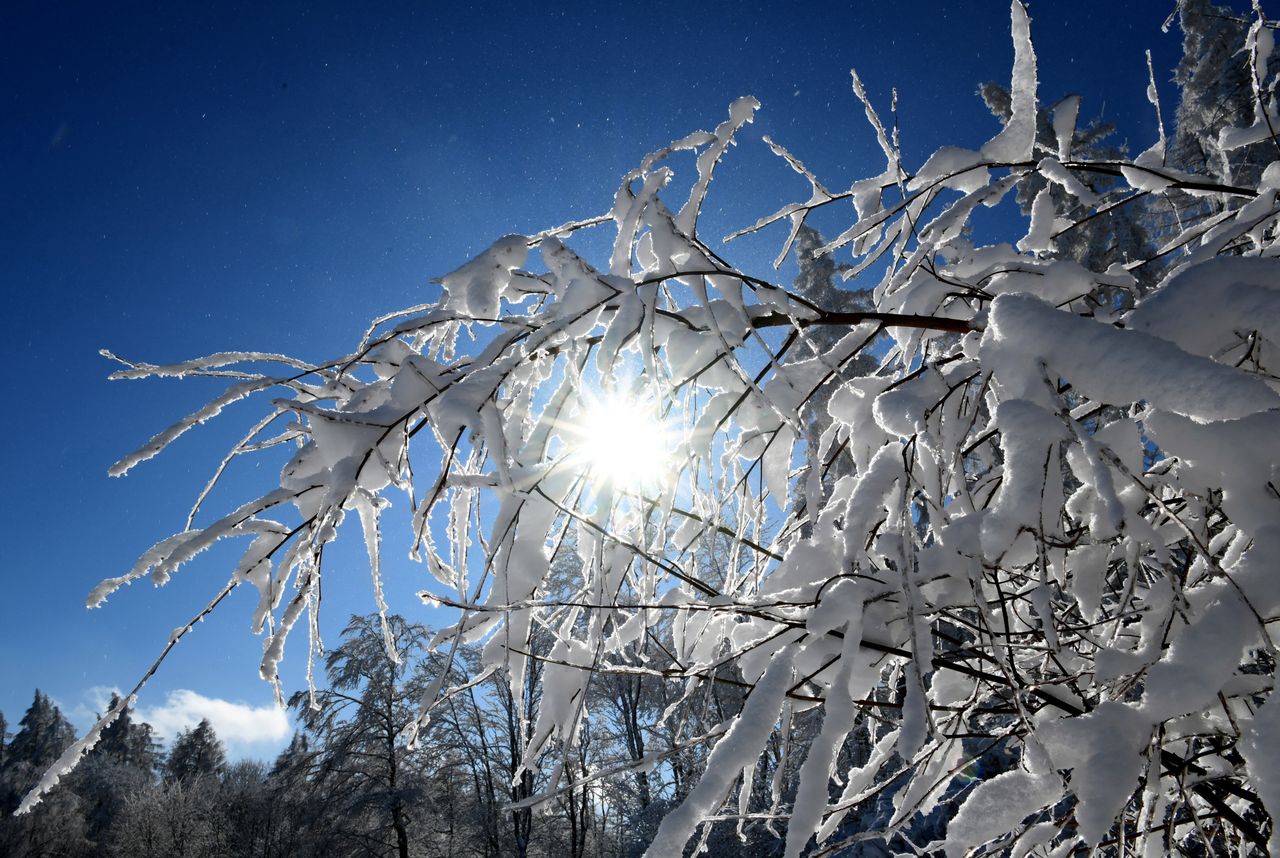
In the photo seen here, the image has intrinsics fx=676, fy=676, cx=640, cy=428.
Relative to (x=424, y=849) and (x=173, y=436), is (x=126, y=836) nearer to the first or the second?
(x=424, y=849)

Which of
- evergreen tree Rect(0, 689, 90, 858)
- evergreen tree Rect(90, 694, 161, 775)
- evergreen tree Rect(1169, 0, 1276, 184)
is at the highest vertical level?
evergreen tree Rect(1169, 0, 1276, 184)

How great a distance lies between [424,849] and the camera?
17.1 meters

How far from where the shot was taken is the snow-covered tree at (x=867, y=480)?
803 millimetres

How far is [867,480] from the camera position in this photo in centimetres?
104

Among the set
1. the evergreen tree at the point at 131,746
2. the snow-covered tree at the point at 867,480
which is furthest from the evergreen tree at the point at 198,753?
the snow-covered tree at the point at 867,480

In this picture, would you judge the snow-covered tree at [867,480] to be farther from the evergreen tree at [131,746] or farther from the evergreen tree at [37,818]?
the evergreen tree at [131,746]

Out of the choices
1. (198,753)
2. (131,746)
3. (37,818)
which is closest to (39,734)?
(131,746)

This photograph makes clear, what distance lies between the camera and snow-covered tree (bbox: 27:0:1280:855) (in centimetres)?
80

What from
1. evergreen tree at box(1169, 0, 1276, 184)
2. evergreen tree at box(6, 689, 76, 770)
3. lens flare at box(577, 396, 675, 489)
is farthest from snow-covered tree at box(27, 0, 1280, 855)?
evergreen tree at box(6, 689, 76, 770)

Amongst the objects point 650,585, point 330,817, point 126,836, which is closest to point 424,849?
point 330,817

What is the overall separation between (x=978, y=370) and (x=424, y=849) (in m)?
20.2

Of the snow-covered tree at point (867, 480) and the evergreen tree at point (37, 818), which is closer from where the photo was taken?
the snow-covered tree at point (867, 480)

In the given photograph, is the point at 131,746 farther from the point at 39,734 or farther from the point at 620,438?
the point at 620,438

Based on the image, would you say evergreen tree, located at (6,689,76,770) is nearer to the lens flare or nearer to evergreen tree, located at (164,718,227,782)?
evergreen tree, located at (164,718,227,782)
